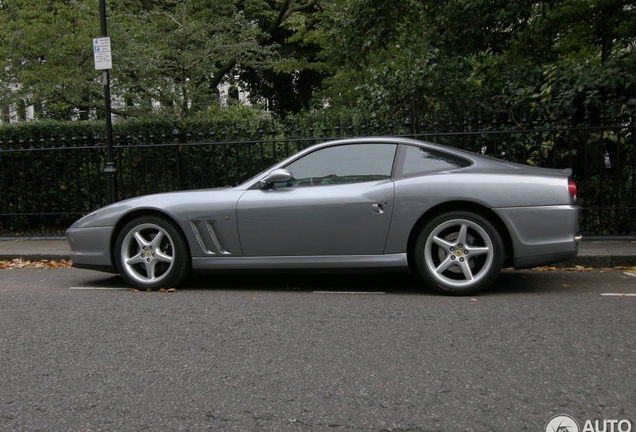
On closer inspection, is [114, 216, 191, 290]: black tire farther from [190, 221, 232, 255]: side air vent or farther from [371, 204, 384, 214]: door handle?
[371, 204, 384, 214]: door handle

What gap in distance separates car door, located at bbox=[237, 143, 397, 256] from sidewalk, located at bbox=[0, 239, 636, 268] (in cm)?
268

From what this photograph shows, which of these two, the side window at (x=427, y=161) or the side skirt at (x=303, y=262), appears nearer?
the side skirt at (x=303, y=262)

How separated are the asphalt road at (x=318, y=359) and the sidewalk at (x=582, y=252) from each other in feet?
3.52

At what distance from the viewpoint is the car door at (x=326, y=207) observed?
5113mm

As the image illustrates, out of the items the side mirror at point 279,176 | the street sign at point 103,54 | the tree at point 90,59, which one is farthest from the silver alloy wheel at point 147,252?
the tree at point 90,59

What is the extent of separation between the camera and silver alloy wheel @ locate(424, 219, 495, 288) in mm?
4922

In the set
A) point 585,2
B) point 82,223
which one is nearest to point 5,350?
point 82,223

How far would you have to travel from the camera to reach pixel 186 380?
3150mm

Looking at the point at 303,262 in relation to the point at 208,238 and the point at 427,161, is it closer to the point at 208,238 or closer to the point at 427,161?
the point at 208,238

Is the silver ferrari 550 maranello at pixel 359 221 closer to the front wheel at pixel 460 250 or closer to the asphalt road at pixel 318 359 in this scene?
the front wheel at pixel 460 250

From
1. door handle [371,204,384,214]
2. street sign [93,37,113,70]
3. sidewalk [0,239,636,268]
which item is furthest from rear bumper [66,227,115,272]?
street sign [93,37,113,70]

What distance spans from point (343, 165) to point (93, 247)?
2.62m

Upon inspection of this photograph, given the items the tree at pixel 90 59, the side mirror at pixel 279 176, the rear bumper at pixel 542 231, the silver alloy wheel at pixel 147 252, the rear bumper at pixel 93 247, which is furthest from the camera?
the tree at pixel 90 59

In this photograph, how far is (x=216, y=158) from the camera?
9.45 m
